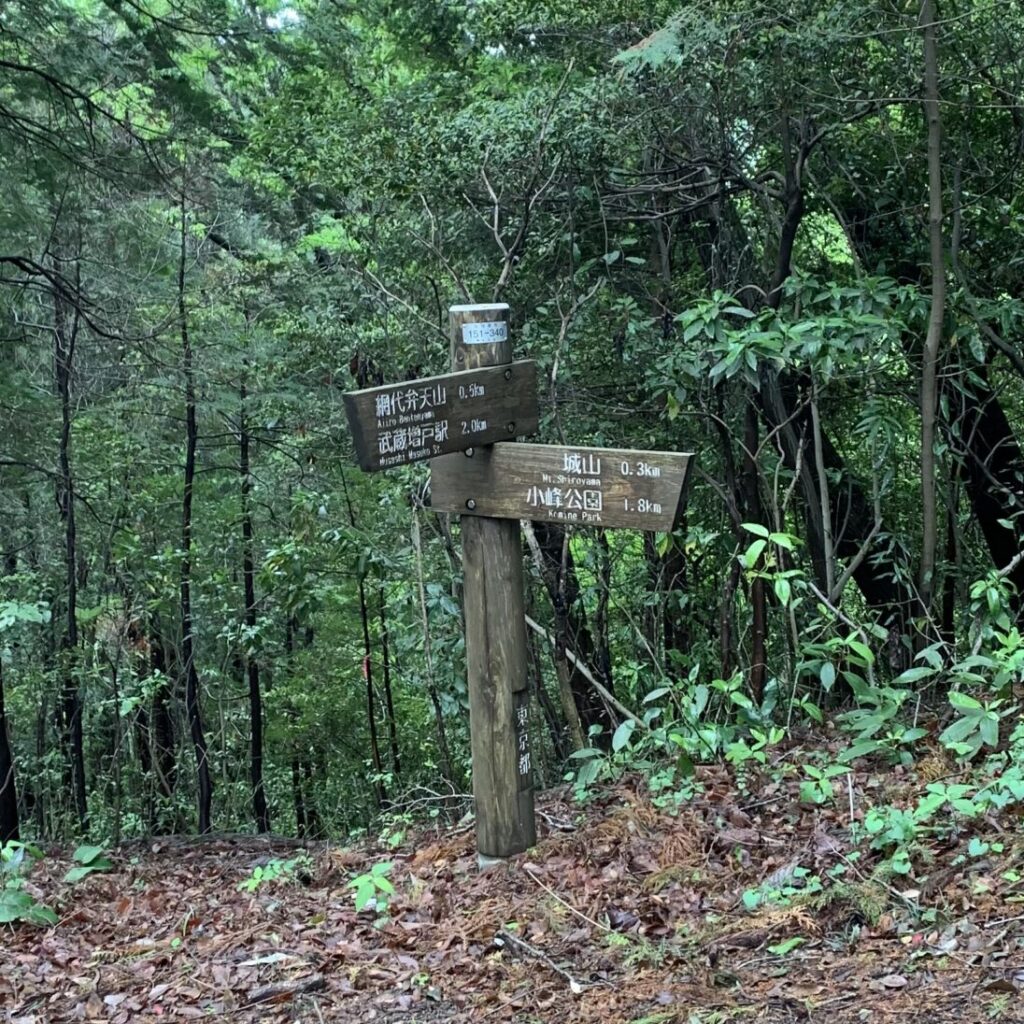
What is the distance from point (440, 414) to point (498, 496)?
42cm

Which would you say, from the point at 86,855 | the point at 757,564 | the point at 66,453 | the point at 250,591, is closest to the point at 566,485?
the point at 757,564

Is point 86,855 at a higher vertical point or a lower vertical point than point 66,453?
lower

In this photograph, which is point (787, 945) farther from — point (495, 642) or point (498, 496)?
point (498, 496)

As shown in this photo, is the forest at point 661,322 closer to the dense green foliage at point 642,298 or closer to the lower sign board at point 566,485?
the dense green foliage at point 642,298

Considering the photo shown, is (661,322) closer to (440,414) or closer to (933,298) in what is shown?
(933,298)

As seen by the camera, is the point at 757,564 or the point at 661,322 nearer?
the point at 757,564

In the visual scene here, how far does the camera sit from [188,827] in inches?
543

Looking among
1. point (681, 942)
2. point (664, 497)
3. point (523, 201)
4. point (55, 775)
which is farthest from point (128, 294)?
point (681, 942)

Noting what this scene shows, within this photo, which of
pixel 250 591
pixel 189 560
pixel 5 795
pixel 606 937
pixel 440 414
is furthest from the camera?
pixel 250 591

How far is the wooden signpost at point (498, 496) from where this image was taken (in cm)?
406

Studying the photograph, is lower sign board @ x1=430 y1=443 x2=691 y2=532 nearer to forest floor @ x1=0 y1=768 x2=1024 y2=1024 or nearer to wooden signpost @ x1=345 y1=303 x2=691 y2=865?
wooden signpost @ x1=345 y1=303 x2=691 y2=865

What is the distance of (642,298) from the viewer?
6793 mm

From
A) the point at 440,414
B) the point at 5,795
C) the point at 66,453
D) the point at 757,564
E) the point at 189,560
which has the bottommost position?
the point at 5,795

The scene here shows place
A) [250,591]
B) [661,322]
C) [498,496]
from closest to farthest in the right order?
[498,496]
[661,322]
[250,591]
